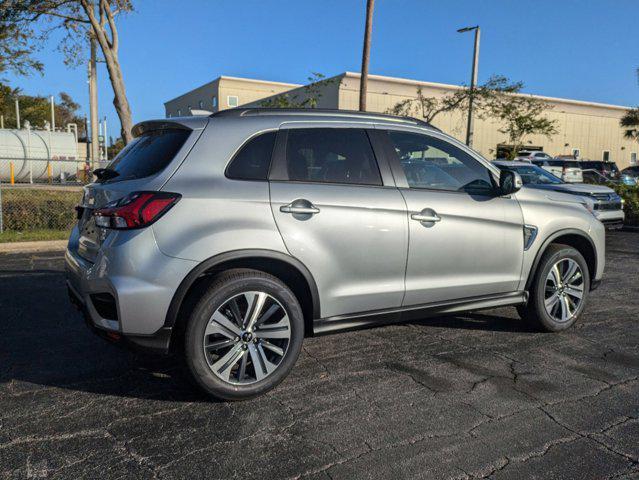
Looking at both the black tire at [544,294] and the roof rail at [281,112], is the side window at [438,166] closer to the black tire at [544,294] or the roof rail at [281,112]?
the roof rail at [281,112]

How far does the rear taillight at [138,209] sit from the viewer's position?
3139 mm

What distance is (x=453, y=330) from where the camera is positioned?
199 inches

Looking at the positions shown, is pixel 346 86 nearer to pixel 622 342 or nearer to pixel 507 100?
pixel 507 100

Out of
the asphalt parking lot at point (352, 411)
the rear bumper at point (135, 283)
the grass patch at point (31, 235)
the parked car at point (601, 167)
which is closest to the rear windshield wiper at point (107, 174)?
the rear bumper at point (135, 283)

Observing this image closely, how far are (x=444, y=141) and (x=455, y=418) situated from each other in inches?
86.1

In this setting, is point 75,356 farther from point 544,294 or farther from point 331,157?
point 544,294

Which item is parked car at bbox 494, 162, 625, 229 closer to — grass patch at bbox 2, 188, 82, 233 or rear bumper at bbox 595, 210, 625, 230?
rear bumper at bbox 595, 210, 625, 230

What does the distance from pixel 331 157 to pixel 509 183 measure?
5.11 ft

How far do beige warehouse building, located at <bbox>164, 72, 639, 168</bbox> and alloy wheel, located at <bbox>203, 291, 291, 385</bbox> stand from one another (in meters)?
35.8

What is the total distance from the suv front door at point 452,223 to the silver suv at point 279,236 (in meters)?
0.01

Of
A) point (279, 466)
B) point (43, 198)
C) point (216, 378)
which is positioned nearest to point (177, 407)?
point (216, 378)

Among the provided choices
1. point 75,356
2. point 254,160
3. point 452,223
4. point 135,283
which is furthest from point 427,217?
point 75,356

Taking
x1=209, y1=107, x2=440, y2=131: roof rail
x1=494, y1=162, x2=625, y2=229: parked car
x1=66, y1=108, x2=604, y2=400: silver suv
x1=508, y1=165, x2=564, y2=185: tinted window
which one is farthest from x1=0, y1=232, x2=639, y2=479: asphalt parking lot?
x1=508, y1=165, x2=564, y2=185: tinted window

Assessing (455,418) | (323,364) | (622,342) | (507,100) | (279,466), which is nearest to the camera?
(279,466)
